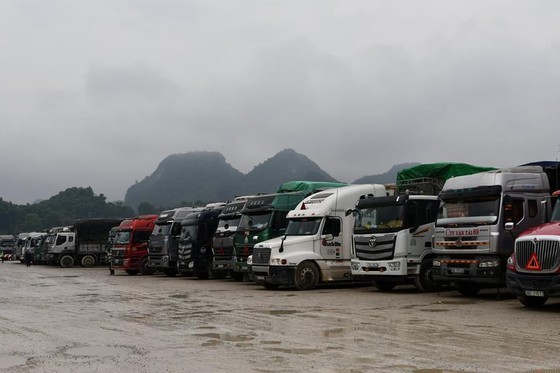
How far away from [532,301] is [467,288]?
3358 millimetres

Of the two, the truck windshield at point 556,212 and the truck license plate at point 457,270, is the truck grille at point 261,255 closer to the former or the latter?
the truck license plate at point 457,270

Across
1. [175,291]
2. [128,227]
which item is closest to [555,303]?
[175,291]

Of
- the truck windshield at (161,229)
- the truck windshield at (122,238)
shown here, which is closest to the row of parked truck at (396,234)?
the truck windshield at (161,229)

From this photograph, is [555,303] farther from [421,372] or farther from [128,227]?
[128,227]

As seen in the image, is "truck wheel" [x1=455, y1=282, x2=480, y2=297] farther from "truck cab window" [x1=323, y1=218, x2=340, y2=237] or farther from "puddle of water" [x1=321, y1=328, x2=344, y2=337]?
"puddle of water" [x1=321, y1=328, x2=344, y2=337]

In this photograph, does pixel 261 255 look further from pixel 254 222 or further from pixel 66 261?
pixel 66 261

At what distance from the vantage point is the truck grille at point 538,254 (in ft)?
43.7

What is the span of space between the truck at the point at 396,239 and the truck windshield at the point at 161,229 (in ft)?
42.2

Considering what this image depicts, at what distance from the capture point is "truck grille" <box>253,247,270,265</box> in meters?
20.7

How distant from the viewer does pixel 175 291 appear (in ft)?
68.7

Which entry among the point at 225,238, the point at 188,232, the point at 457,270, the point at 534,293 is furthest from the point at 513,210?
the point at 188,232

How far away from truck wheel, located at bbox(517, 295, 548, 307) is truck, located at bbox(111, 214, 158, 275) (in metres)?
21.6

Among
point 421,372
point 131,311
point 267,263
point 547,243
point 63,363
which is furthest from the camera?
point 267,263

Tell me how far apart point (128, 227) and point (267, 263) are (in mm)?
15235
